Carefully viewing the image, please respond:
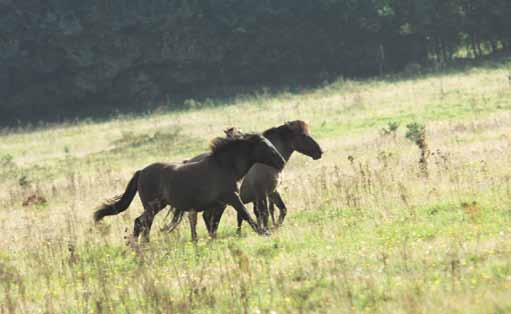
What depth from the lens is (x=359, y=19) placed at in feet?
202

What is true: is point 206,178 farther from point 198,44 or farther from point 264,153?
point 198,44

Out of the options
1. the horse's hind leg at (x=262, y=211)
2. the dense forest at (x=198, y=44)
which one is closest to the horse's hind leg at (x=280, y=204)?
the horse's hind leg at (x=262, y=211)

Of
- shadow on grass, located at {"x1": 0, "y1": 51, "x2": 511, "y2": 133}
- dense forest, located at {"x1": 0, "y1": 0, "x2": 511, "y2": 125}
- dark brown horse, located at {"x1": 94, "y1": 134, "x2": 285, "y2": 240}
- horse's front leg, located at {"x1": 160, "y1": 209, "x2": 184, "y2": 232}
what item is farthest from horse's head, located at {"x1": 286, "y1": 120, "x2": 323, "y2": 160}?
dense forest, located at {"x1": 0, "y1": 0, "x2": 511, "y2": 125}

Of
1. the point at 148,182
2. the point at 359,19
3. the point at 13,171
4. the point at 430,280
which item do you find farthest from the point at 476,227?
the point at 359,19

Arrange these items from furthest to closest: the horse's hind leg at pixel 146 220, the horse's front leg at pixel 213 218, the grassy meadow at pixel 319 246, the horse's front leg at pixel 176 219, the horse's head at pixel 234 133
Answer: the horse's head at pixel 234 133 → the horse's front leg at pixel 176 219 → the horse's front leg at pixel 213 218 → the horse's hind leg at pixel 146 220 → the grassy meadow at pixel 319 246

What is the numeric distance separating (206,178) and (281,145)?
2.12 meters

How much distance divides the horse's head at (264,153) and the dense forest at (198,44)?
150 ft

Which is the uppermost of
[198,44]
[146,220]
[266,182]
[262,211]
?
[198,44]

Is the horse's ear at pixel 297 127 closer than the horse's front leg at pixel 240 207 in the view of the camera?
No

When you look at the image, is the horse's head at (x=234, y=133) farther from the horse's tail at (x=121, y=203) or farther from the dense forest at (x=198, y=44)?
the dense forest at (x=198, y=44)

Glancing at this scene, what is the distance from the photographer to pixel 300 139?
49.8ft

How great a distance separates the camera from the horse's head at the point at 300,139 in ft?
49.5

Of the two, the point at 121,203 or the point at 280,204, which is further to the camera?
the point at 121,203

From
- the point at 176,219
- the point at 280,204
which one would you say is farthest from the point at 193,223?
the point at 280,204
